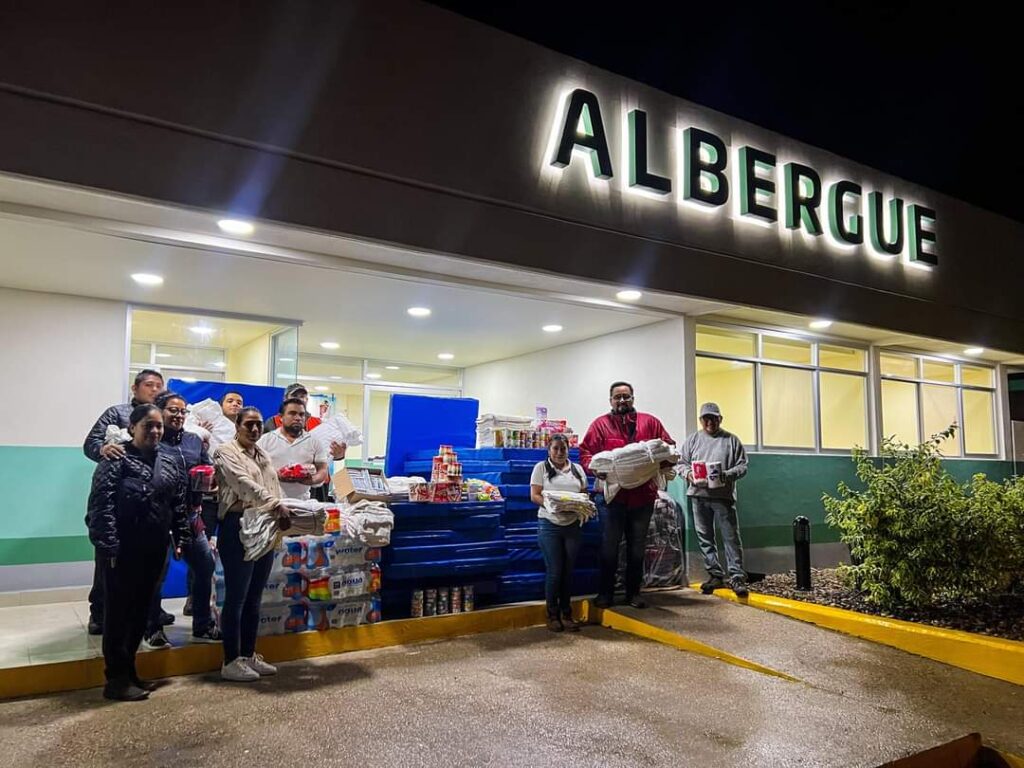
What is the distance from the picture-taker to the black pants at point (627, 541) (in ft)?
21.3

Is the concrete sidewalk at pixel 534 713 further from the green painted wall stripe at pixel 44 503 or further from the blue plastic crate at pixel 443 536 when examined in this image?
the green painted wall stripe at pixel 44 503

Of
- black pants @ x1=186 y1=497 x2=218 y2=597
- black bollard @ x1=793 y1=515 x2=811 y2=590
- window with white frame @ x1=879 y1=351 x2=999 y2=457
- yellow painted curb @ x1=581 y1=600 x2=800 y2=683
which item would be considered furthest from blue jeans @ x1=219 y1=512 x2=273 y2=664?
window with white frame @ x1=879 y1=351 x2=999 y2=457

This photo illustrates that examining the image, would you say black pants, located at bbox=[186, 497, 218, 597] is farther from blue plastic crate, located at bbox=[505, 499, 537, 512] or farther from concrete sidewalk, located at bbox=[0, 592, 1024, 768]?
blue plastic crate, located at bbox=[505, 499, 537, 512]

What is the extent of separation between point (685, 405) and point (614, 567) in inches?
96.8

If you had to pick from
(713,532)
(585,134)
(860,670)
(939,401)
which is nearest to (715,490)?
(713,532)

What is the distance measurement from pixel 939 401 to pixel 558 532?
8760 mm

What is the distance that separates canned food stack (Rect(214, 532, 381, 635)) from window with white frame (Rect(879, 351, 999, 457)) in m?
8.55

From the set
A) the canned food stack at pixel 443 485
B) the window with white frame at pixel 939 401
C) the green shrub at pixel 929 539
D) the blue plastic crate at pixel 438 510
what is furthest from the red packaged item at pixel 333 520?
the window with white frame at pixel 939 401

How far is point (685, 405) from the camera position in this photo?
325 inches

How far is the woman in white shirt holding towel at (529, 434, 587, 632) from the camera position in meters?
6.01

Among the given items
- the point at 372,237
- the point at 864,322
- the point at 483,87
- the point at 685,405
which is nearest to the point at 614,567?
the point at 685,405

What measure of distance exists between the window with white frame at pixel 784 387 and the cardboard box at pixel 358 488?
4389mm

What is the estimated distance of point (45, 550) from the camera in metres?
6.72

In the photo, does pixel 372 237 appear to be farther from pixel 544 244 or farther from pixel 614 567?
pixel 614 567
